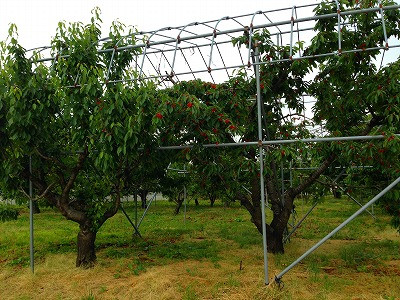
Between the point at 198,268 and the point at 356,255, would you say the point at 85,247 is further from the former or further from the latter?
the point at 356,255

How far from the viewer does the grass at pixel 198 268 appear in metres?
5.72

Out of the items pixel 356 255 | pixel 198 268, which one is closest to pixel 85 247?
pixel 198 268

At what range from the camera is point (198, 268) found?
7086 millimetres

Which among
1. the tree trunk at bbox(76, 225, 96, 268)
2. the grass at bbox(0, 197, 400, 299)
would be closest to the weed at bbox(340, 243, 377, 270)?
the grass at bbox(0, 197, 400, 299)

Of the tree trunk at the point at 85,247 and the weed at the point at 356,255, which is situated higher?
the tree trunk at the point at 85,247

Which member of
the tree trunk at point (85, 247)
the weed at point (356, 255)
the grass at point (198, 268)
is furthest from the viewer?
the weed at point (356, 255)

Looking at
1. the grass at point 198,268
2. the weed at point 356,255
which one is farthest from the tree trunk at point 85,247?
the weed at point 356,255

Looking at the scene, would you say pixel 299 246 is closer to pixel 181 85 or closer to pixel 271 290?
pixel 271 290

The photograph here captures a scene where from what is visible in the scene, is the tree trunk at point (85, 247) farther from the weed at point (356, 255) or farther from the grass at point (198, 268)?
the weed at point (356, 255)

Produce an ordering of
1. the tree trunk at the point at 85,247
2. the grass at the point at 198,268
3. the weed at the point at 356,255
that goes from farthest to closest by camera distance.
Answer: the weed at the point at 356,255 < the tree trunk at the point at 85,247 < the grass at the point at 198,268

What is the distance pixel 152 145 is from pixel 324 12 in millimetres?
3689

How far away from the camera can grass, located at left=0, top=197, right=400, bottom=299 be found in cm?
572

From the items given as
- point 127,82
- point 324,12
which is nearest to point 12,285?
point 127,82

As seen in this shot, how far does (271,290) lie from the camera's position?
545cm
